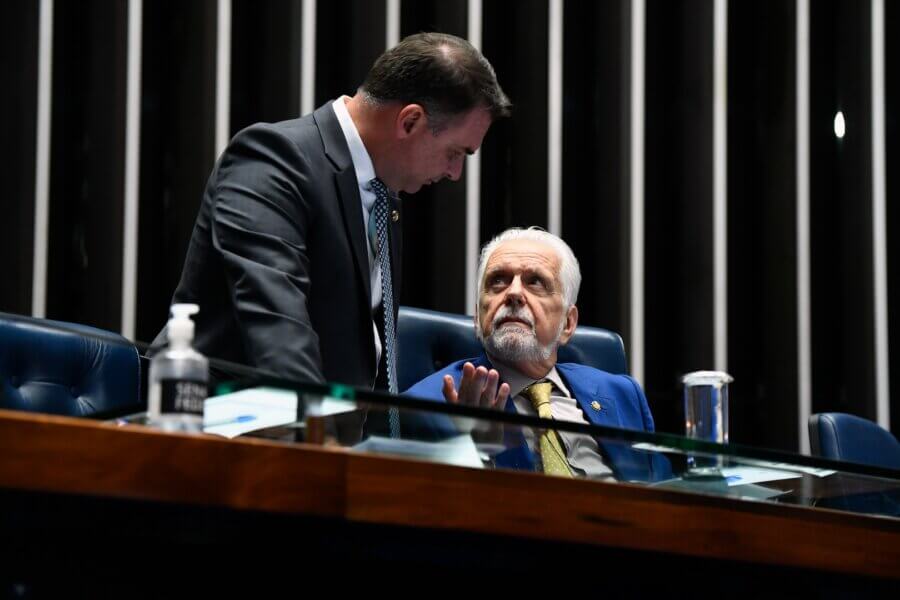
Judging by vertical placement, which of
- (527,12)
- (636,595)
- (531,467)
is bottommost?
(636,595)

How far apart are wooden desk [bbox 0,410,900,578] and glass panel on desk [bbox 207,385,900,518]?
2 centimetres

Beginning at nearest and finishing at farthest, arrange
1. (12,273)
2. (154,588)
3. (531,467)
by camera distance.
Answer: (154,588)
(531,467)
(12,273)

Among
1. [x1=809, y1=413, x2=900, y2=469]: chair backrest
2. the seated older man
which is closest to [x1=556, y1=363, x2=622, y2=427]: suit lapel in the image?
the seated older man

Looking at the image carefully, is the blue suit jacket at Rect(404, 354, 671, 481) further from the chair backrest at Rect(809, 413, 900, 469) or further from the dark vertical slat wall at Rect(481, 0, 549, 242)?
the dark vertical slat wall at Rect(481, 0, 549, 242)

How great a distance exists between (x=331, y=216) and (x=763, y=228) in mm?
2034

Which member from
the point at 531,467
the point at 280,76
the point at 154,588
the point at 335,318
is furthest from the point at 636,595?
the point at 280,76

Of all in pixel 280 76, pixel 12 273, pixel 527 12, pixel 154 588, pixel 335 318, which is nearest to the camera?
pixel 154 588

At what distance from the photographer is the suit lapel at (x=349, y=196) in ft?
7.24

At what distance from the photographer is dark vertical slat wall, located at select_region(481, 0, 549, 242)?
3.67 m

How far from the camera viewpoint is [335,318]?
2.19m

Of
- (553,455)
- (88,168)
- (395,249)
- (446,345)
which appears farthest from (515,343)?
(553,455)

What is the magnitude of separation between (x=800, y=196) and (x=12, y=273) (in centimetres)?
227

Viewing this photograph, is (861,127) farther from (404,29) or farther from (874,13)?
(404,29)

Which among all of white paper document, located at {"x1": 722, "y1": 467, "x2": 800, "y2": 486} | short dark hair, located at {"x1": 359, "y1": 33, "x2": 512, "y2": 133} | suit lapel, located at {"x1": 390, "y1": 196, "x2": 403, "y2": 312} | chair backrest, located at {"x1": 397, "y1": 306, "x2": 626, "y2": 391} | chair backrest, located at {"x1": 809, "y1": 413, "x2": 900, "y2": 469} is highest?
short dark hair, located at {"x1": 359, "y1": 33, "x2": 512, "y2": 133}
